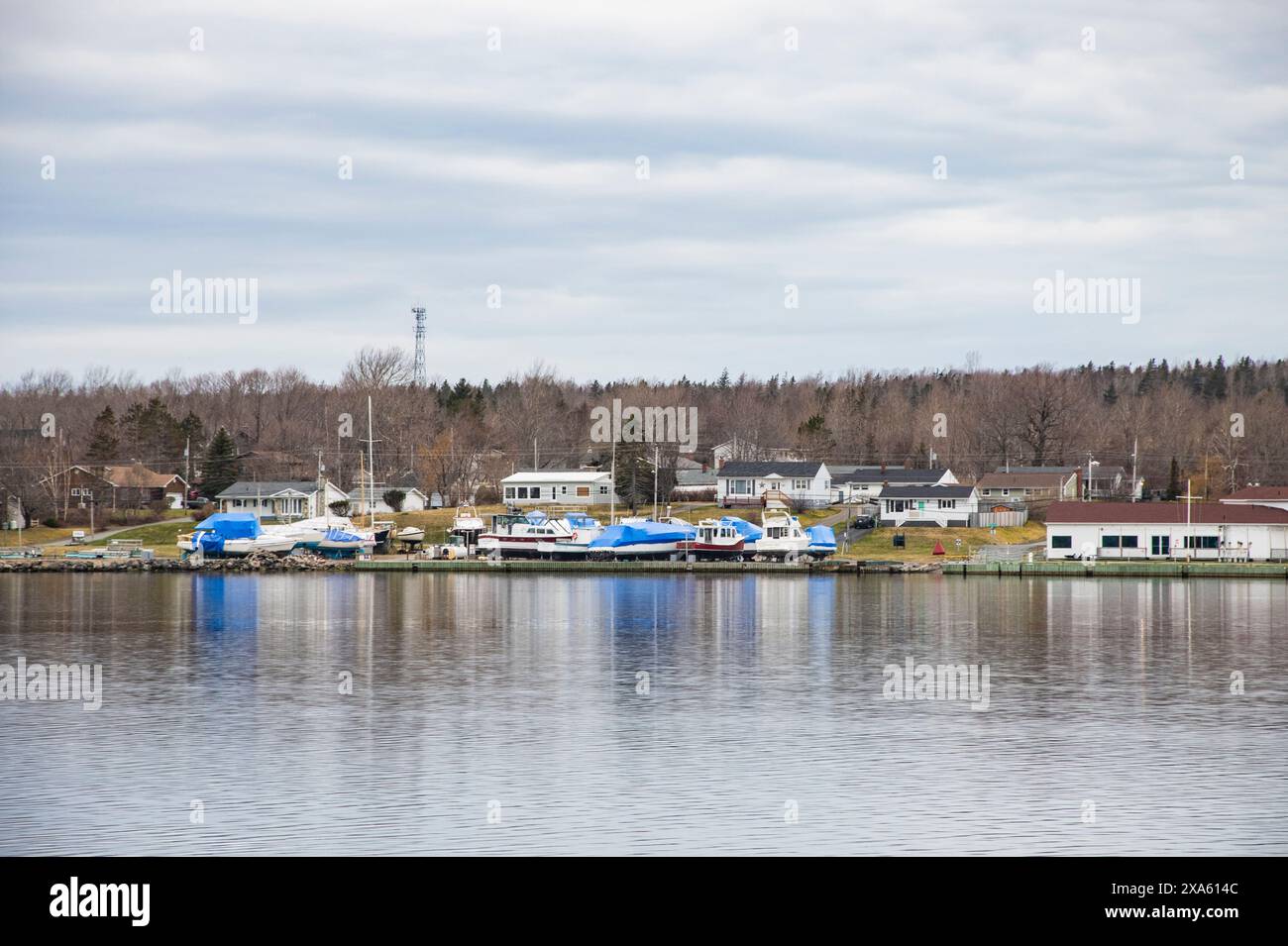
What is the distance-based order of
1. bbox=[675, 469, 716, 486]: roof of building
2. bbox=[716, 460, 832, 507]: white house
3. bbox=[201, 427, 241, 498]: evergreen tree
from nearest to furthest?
1. bbox=[716, 460, 832, 507]: white house
2. bbox=[201, 427, 241, 498]: evergreen tree
3. bbox=[675, 469, 716, 486]: roof of building

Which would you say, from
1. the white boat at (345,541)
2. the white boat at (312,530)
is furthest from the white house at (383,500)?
the white boat at (345,541)

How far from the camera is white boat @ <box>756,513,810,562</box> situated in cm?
8569

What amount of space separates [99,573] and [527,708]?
5626 cm

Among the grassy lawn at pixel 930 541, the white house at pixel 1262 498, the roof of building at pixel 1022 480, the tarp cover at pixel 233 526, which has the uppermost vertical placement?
the roof of building at pixel 1022 480

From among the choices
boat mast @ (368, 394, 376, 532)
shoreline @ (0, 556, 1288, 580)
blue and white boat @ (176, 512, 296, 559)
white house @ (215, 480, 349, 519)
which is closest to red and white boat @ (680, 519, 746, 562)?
shoreline @ (0, 556, 1288, 580)

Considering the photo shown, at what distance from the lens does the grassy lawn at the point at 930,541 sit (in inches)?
3319

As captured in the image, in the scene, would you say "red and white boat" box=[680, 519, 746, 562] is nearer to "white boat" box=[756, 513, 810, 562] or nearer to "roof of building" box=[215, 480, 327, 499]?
"white boat" box=[756, 513, 810, 562]

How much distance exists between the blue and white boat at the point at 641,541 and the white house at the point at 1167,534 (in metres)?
21.6

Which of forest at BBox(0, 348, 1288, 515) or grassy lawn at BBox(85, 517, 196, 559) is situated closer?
grassy lawn at BBox(85, 517, 196, 559)

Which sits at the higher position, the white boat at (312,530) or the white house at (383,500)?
the white house at (383,500)

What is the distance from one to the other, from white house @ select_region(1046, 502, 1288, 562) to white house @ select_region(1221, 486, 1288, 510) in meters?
4.19

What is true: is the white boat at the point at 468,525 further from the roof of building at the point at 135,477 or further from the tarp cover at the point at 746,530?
the roof of building at the point at 135,477

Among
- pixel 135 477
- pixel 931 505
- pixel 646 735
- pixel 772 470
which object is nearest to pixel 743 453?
pixel 772 470

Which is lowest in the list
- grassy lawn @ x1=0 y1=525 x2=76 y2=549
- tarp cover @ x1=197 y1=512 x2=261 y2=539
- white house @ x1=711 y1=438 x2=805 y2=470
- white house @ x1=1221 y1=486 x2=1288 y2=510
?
grassy lawn @ x1=0 y1=525 x2=76 y2=549
